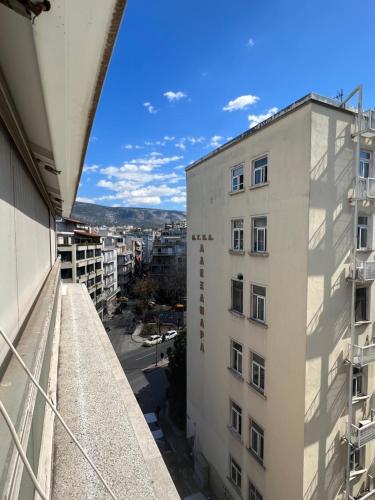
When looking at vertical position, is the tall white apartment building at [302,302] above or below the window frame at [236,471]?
above

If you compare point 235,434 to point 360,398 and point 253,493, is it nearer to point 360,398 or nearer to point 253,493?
point 253,493

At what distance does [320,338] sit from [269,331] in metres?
1.32

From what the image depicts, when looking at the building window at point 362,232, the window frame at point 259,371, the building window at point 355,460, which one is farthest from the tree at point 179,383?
the building window at point 362,232

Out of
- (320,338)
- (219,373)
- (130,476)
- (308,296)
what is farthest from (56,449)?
(219,373)

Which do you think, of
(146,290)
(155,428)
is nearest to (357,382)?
(155,428)

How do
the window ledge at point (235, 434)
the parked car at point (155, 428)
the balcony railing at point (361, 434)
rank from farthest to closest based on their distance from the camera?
the parked car at point (155, 428)
the window ledge at point (235, 434)
the balcony railing at point (361, 434)

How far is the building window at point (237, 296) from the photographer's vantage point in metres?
9.03

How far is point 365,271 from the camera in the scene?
692cm

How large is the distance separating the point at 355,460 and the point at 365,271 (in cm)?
566

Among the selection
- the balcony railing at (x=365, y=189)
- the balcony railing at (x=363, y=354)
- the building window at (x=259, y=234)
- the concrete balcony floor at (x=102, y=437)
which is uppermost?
the balcony railing at (x=365, y=189)

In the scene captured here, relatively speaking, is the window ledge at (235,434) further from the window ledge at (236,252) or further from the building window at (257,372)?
the window ledge at (236,252)

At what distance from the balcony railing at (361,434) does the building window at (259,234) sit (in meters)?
5.27

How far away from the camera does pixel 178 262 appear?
46625 millimetres

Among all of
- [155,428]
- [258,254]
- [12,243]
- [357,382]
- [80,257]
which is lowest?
[155,428]
